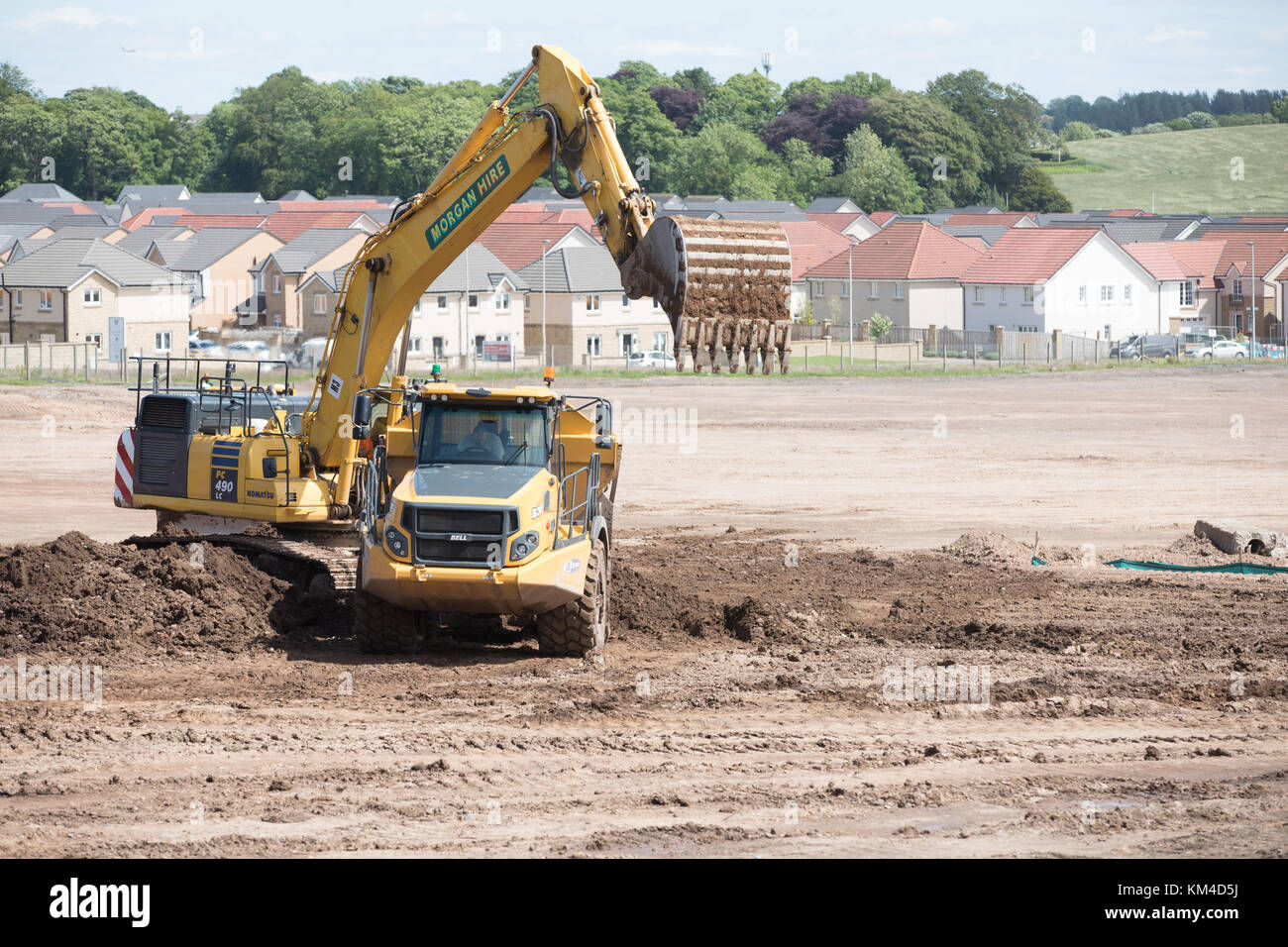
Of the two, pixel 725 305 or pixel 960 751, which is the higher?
pixel 725 305

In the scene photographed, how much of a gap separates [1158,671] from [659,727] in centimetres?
492

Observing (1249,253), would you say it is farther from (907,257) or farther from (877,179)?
(877,179)

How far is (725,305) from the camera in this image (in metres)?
13.7

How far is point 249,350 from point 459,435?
180ft

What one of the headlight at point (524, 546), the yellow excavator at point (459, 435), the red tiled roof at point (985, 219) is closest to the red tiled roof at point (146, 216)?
the red tiled roof at point (985, 219)

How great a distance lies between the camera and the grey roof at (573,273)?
71.6 m

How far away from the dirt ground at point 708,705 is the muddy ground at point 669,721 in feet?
0.12

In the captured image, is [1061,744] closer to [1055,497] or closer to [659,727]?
[659,727]

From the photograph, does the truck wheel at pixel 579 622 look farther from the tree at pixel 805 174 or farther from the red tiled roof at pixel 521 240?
the tree at pixel 805 174

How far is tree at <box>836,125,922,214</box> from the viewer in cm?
13138

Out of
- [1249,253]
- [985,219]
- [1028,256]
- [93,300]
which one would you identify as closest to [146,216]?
[93,300]

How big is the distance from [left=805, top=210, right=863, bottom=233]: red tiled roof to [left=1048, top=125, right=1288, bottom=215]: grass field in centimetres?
5264

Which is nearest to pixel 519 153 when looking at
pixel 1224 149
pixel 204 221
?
pixel 204 221

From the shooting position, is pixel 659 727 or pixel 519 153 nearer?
pixel 659 727
